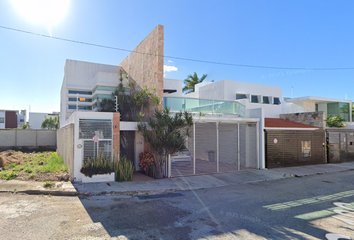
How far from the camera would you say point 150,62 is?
36.6 feet

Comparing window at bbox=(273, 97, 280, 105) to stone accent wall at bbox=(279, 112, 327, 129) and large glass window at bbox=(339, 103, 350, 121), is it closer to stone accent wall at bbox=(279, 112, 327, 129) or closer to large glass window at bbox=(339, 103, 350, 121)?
stone accent wall at bbox=(279, 112, 327, 129)

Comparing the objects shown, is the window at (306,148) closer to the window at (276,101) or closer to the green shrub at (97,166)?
the window at (276,101)

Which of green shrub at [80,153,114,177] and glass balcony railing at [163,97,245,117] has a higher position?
glass balcony railing at [163,97,245,117]

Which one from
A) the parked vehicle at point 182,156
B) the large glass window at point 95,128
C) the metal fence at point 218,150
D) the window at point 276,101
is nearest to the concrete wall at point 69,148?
the large glass window at point 95,128

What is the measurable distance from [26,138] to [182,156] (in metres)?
19.2

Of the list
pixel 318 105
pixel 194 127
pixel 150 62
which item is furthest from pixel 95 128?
pixel 318 105

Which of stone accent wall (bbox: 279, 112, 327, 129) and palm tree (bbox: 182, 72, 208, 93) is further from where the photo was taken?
palm tree (bbox: 182, 72, 208, 93)

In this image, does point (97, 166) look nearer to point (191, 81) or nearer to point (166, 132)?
point (166, 132)

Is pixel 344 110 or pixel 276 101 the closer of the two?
pixel 276 101

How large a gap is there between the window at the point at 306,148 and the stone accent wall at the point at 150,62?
32.5 ft

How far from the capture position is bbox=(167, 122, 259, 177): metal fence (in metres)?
11.0

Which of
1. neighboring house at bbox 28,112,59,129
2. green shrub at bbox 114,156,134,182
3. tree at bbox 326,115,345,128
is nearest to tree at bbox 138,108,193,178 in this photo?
green shrub at bbox 114,156,134,182

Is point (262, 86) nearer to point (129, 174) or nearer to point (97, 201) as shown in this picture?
point (129, 174)

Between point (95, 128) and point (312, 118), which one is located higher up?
point (312, 118)
